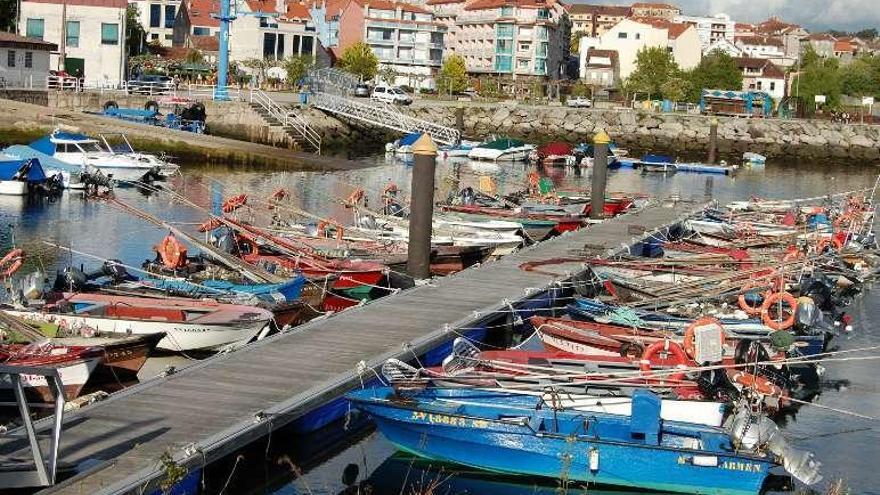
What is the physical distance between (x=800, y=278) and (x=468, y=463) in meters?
12.3

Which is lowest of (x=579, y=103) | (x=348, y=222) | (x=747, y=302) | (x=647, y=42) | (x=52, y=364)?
(x=348, y=222)

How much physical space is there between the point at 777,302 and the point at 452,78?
312 feet

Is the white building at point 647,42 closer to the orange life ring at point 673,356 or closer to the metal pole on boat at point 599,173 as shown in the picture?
the metal pole on boat at point 599,173

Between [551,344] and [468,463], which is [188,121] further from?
[468,463]

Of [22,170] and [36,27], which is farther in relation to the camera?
[36,27]

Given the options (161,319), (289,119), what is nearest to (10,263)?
(161,319)

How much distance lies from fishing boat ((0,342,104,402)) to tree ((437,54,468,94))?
99417 millimetres

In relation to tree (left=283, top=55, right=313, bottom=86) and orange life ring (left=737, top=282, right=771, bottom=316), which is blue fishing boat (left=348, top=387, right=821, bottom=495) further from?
tree (left=283, top=55, right=313, bottom=86)

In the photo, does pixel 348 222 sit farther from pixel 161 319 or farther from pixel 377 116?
pixel 377 116

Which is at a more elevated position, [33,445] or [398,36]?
[398,36]

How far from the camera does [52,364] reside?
17547 millimetres

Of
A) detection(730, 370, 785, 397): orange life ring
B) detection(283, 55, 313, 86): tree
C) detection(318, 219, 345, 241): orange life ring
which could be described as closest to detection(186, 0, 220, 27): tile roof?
detection(283, 55, 313, 86): tree

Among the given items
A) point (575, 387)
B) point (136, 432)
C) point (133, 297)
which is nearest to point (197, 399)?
point (136, 432)

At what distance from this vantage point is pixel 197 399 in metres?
16.0
